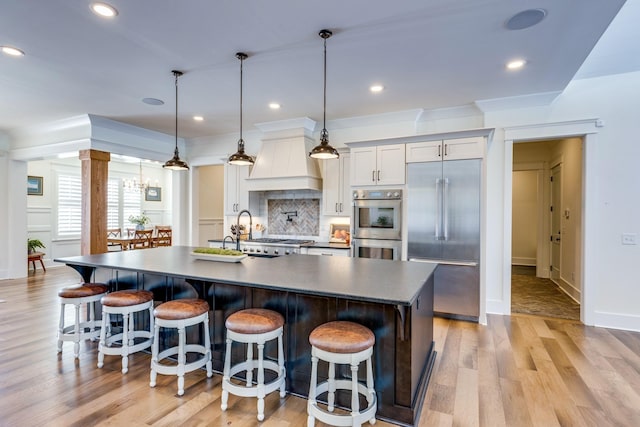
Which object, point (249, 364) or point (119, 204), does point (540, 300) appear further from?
point (119, 204)

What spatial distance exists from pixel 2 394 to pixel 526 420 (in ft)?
12.1

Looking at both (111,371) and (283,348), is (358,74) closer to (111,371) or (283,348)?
(283,348)

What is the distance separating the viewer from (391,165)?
454 centimetres

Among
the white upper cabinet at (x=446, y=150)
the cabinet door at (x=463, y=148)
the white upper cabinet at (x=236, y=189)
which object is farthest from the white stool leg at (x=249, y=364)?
the white upper cabinet at (x=236, y=189)

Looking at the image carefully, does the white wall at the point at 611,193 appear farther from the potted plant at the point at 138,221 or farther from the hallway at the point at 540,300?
the potted plant at the point at 138,221

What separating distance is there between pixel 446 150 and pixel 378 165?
90 cm

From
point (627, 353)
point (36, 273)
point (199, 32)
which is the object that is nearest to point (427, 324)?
point (627, 353)

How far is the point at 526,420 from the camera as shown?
218 cm

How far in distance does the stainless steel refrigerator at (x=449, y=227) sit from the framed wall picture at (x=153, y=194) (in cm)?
816

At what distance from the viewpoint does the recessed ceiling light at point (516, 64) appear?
127 inches

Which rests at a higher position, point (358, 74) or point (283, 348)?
point (358, 74)

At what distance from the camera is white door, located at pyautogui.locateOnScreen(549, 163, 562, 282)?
6.15m

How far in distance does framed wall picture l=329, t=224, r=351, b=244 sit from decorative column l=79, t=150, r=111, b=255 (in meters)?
3.79

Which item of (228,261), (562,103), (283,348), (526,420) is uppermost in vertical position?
(562,103)
